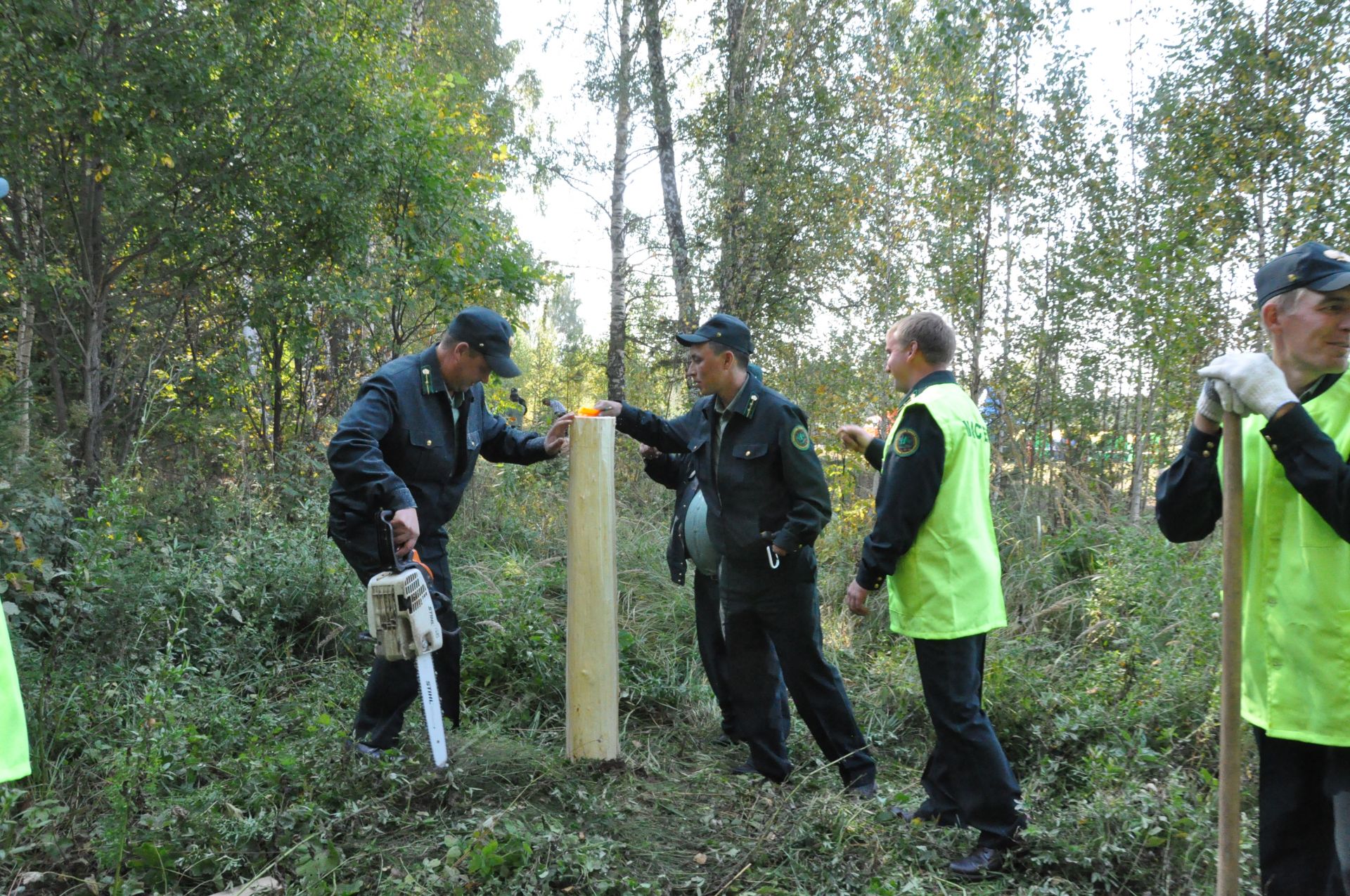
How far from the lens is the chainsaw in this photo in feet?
11.8

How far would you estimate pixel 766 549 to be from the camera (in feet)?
13.5

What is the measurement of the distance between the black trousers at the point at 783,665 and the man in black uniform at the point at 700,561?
1.34 feet

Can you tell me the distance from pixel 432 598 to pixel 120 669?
6.15 feet

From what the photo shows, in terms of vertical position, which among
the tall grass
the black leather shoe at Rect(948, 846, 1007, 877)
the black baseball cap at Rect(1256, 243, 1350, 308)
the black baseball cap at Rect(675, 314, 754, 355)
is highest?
the black baseball cap at Rect(675, 314, 754, 355)

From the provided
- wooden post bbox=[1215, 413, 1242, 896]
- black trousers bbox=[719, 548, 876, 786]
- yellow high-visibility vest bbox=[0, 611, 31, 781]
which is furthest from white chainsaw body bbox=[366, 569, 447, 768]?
wooden post bbox=[1215, 413, 1242, 896]

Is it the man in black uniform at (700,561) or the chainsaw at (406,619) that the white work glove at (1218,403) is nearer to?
the man in black uniform at (700,561)

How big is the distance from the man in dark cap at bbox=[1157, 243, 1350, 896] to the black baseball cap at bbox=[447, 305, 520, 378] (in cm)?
289

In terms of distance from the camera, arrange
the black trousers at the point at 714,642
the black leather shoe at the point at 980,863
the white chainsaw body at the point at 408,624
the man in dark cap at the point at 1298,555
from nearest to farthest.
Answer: the man in dark cap at the point at 1298,555 < the black leather shoe at the point at 980,863 < the white chainsaw body at the point at 408,624 < the black trousers at the point at 714,642

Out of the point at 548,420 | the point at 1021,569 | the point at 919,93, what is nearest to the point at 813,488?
the point at 1021,569

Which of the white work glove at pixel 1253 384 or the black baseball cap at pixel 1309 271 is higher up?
the black baseball cap at pixel 1309 271

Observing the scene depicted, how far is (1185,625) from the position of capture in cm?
490

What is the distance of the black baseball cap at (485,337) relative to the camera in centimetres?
422

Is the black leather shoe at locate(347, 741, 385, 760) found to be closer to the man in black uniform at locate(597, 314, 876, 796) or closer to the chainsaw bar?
the chainsaw bar

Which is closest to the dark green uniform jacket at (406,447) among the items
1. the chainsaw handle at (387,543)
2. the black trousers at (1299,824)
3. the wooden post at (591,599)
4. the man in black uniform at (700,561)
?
the chainsaw handle at (387,543)
